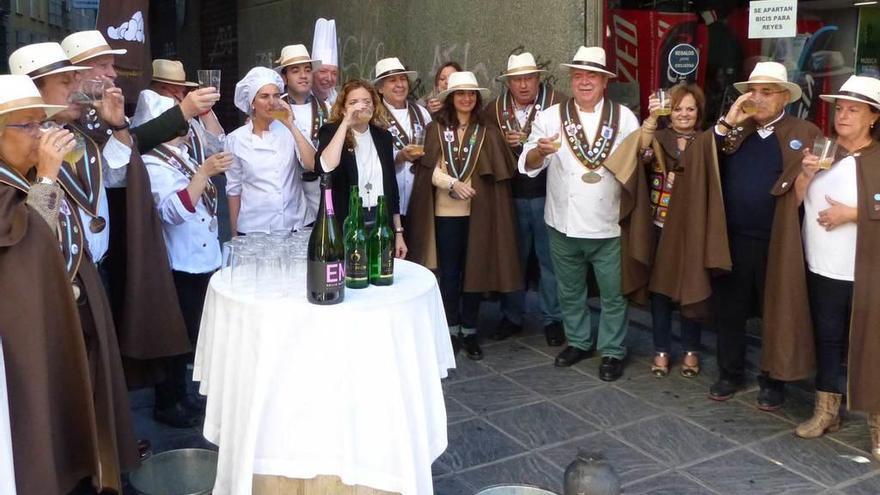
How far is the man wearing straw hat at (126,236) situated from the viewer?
3.78 m

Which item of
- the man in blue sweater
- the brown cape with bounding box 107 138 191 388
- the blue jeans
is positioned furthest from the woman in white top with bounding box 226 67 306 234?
the man in blue sweater

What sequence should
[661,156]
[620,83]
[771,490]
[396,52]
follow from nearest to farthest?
A: [771,490] → [661,156] → [620,83] → [396,52]

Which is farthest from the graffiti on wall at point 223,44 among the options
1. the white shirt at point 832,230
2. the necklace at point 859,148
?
the necklace at point 859,148

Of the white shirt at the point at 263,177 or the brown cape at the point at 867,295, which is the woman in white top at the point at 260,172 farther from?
the brown cape at the point at 867,295

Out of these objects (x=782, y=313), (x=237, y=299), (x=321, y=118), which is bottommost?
(x=782, y=313)

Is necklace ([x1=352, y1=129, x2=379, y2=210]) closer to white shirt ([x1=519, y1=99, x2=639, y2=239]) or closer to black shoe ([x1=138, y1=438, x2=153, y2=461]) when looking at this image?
white shirt ([x1=519, y1=99, x2=639, y2=239])

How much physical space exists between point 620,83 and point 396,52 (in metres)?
3.28

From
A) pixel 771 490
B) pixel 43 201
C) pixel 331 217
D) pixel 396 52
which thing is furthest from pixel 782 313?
pixel 396 52

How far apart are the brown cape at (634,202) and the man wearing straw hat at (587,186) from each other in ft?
0.20

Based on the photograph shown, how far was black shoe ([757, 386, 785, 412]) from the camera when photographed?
5.12 meters

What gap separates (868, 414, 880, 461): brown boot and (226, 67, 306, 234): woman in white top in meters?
3.43

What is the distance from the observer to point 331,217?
342 cm

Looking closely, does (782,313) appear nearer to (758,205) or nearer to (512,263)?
(758,205)

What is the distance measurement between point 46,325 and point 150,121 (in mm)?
1527
